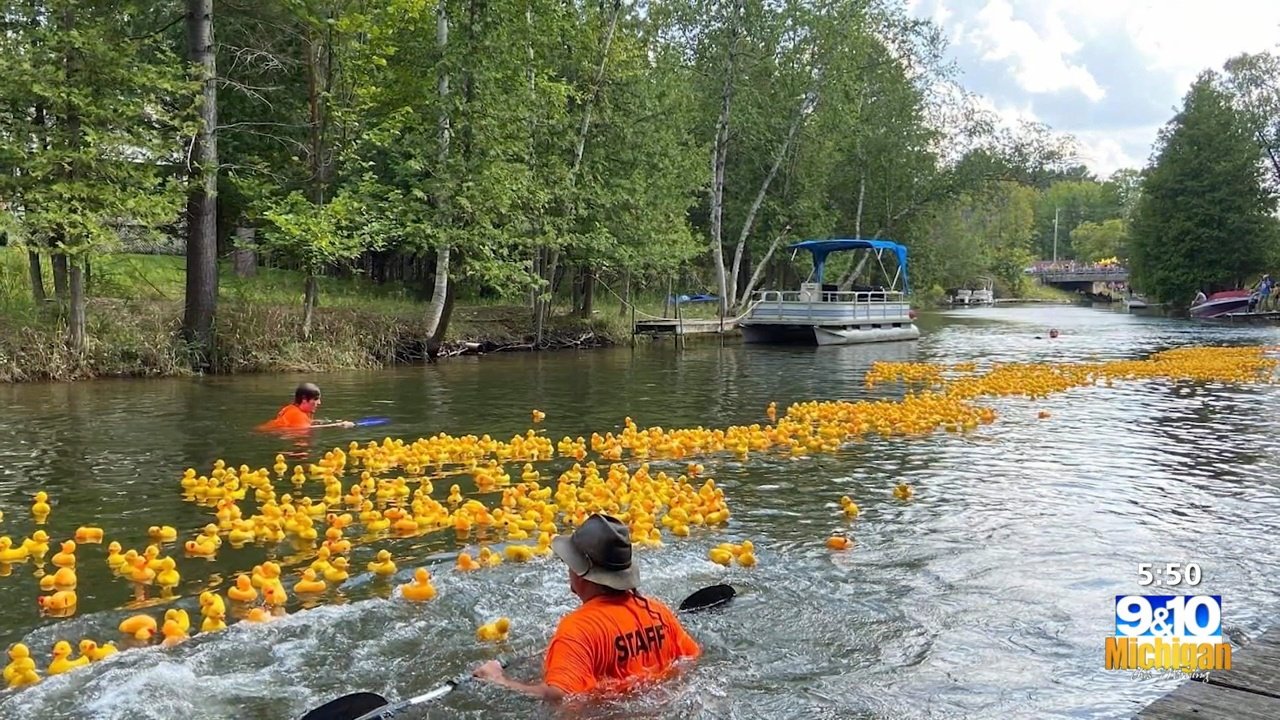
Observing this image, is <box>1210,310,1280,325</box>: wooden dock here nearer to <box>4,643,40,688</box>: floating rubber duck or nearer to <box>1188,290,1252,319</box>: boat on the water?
<box>1188,290,1252,319</box>: boat on the water

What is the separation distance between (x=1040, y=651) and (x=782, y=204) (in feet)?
127

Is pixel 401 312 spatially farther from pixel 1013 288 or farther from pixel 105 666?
pixel 1013 288

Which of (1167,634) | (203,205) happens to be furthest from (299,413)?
(1167,634)

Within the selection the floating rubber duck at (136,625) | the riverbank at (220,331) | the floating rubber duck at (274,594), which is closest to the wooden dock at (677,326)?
the riverbank at (220,331)

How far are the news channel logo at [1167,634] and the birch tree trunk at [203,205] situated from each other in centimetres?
1802

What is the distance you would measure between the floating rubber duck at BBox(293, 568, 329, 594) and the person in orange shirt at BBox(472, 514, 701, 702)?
2.08 m

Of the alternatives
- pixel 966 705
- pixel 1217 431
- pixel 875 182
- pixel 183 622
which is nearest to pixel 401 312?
pixel 1217 431

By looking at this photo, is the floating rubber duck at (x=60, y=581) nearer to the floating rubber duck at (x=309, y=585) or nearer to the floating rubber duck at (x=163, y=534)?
the floating rubber duck at (x=163, y=534)

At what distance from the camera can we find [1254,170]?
6047cm

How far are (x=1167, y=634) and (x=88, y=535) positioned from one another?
775 centimetres

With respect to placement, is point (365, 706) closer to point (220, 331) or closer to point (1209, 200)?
point (220, 331)

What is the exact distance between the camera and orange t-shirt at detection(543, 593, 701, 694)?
15.0ft

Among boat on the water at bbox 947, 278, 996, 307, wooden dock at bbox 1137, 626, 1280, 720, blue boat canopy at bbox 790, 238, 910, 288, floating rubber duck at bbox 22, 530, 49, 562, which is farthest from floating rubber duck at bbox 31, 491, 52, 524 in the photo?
boat on the water at bbox 947, 278, 996, 307

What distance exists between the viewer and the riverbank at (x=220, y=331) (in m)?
18.0
